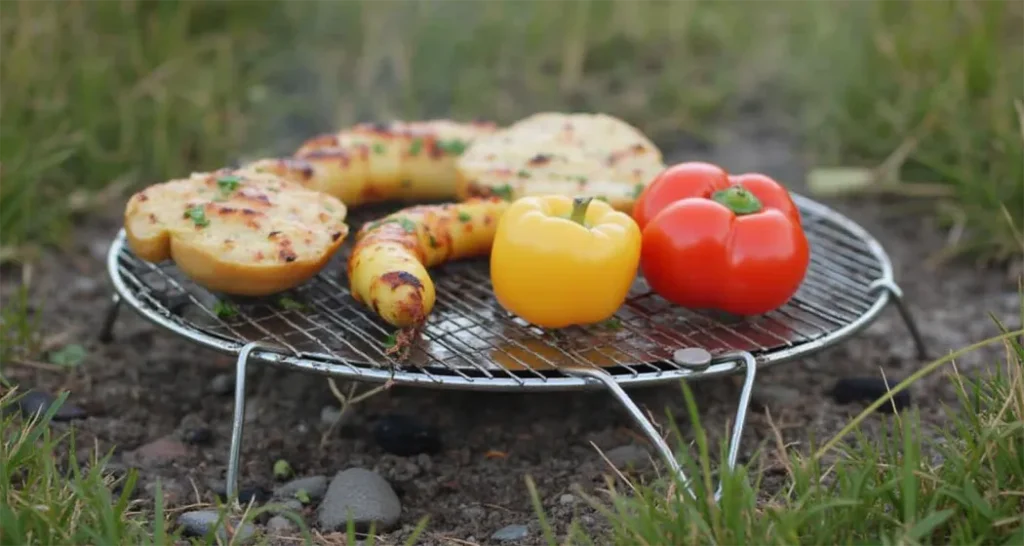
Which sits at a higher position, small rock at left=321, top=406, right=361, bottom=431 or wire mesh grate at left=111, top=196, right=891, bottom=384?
wire mesh grate at left=111, top=196, right=891, bottom=384

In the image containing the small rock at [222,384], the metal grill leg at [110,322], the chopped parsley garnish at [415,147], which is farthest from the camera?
the chopped parsley garnish at [415,147]

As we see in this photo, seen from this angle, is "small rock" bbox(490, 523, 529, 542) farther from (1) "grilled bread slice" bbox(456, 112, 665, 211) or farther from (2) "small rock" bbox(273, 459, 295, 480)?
(1) "grilled bread slice" bbox(456, 112, 665, 211)

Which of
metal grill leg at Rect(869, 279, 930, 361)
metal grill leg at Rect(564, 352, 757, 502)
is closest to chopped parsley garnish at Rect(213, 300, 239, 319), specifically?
metal grill leg at Rect(564, 352, 757, 502)

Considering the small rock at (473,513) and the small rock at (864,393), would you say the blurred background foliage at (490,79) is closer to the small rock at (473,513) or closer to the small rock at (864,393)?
the small rock at (864,393)

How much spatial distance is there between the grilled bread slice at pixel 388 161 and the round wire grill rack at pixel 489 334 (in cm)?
28

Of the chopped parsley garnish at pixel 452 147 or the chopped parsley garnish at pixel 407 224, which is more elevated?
the chopped parsley garnish at pixel 407 224

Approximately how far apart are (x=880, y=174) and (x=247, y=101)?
295cm

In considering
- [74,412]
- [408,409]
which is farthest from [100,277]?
[408,409]

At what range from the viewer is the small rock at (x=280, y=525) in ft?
9.50

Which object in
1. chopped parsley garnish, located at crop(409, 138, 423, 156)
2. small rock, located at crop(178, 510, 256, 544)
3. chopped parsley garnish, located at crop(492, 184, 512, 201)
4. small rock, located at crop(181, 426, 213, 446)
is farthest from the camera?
chopped parsley garnish, located at crop(409, 138, 423, 156)

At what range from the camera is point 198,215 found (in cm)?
321

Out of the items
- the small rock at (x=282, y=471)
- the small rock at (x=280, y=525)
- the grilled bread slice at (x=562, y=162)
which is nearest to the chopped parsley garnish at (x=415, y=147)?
the grilled bread slice at (x=562, y=162)

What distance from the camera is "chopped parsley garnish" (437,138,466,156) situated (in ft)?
13.1

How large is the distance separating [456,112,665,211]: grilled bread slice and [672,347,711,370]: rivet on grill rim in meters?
0.80
